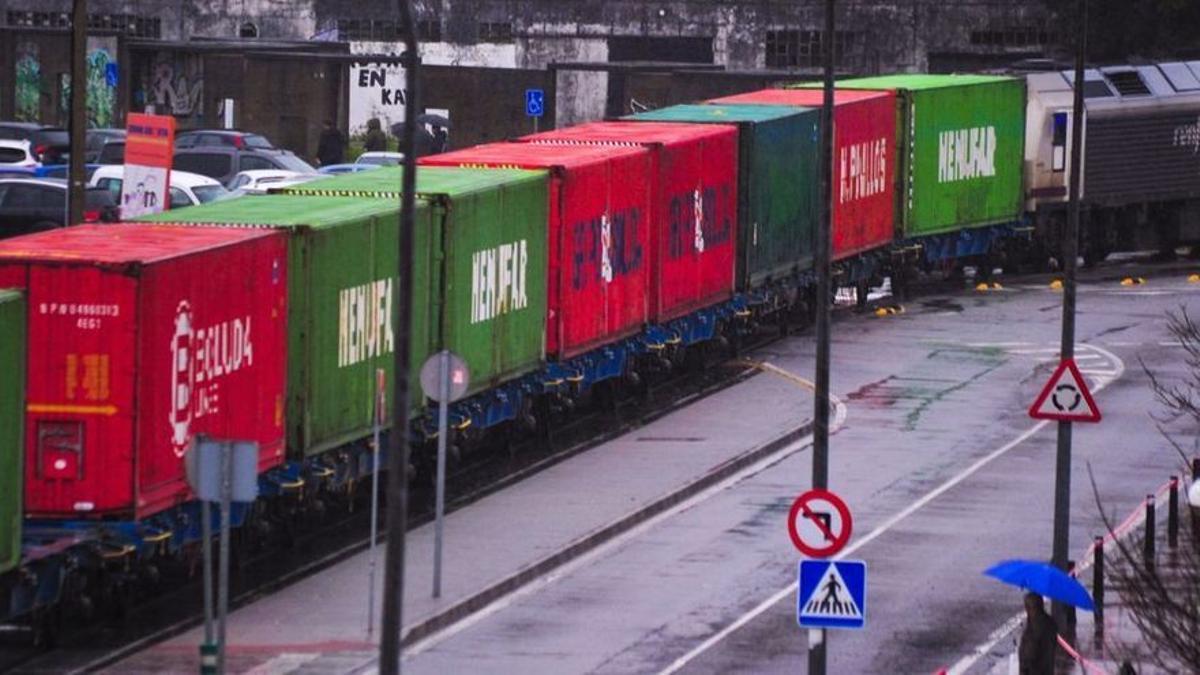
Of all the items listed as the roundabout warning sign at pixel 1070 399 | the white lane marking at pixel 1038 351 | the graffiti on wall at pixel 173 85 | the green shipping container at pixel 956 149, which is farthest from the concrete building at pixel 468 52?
the roundabout warning sign at pixel 1070 399

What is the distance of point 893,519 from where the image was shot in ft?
105

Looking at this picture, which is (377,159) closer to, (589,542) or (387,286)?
(387,286)

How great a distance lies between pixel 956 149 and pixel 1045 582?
32.4 m

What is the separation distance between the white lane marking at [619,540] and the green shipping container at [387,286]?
245 cm

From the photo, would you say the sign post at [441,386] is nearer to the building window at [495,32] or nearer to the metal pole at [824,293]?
the metal pole at [824,293]

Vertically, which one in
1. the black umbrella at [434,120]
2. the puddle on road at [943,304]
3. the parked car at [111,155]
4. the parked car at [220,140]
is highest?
the black umbrella at [434,120]

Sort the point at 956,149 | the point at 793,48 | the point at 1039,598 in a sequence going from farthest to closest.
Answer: the point at 793,48, the point at 956,149, the point at 1039,598

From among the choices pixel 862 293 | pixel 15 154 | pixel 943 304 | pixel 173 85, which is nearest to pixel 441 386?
pixel 862 293

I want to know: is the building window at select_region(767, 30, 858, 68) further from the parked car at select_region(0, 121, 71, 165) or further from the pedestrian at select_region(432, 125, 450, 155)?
the parked car at select_region(0, 121, 71, 165)

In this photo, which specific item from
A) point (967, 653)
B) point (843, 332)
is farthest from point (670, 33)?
point (967, 653)

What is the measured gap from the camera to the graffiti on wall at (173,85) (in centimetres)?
7644

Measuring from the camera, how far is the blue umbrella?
21.3 meters

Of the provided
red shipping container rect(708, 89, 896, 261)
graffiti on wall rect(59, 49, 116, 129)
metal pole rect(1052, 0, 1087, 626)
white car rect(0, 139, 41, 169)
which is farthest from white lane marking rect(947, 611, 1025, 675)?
graffiti on wall rect(59, 49, 116, 129)

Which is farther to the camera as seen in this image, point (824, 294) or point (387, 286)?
point (387, 286)
